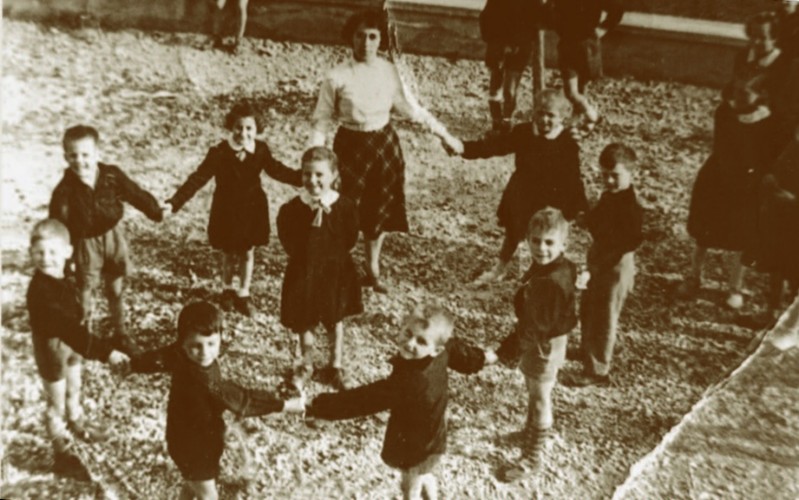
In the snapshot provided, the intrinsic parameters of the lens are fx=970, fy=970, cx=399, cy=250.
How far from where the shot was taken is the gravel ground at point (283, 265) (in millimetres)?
2617

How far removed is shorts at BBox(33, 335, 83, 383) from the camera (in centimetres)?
252

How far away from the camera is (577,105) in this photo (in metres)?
2.79

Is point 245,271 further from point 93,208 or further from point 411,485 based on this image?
point 411,485

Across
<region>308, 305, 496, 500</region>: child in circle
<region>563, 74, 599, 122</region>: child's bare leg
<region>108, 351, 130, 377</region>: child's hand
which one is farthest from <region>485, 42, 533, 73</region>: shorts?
<region>108, 351, 130, 377</region>: child's hand

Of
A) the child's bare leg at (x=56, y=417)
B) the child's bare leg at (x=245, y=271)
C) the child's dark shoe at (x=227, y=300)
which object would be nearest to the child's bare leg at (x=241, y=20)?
the child's bare leg at (x=245, y=271)

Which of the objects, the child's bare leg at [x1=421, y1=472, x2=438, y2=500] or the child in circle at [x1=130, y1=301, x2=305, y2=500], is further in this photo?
the child's bare leg at [x1=421, y1=472, x2=438, y2=500]

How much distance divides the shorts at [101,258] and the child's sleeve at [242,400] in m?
0.55

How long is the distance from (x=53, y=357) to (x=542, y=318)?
128 cm

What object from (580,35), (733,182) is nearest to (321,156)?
(580,35)

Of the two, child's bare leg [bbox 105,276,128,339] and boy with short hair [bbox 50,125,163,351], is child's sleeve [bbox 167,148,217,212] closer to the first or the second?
boy with short hair [bbox 50,125,163,351]

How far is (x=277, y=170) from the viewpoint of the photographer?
2703mm

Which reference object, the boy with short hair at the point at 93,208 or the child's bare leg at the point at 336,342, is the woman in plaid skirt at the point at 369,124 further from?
the boy with short hair at the point at 93,208

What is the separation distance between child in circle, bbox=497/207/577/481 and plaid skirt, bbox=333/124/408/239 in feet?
1.45

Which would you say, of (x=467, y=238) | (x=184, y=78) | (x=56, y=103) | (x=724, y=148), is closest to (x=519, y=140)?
(x=467, y=238)
